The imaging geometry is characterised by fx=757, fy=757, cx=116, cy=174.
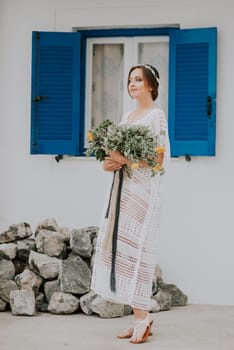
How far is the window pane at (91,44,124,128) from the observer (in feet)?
22.5

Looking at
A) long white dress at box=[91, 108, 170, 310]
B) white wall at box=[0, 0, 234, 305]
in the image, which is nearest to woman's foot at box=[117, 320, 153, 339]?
long white dress at box=[91, 108, 170, 310]

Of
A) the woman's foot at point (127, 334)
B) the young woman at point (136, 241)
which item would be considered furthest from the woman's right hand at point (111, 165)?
the woman's foot at point (127, 334)

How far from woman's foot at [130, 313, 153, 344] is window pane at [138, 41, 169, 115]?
2523 millimetres

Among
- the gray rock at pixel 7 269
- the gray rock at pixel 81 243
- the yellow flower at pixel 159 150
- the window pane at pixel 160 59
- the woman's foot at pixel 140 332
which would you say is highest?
the window pane at pixel 160 59

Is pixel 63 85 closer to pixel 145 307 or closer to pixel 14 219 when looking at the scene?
pixel 14 219

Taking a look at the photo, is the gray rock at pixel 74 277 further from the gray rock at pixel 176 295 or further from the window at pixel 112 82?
the window at pixel 112 82

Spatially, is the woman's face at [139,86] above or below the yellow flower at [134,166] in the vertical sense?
above

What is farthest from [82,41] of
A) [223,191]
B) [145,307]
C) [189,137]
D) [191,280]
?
[145,307]

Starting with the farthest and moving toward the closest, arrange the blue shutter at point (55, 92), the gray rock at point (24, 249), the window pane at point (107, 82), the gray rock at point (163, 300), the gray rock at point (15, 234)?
the window pane at point (107, 82)
the blue shutter at point (55, 92)
the gray rock at point (15, 234)
the gray rock at point (24, 249)
the gray rock at point (163, 300)

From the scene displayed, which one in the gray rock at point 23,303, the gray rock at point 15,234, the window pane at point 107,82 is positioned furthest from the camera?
the window pane at point 107,82

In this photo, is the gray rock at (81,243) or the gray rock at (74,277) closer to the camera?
the gray rock at (74,277)

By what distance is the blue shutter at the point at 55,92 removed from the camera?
263 inches

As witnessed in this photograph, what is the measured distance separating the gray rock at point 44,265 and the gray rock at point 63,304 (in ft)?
0.71

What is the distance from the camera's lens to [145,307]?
4.66 meters
